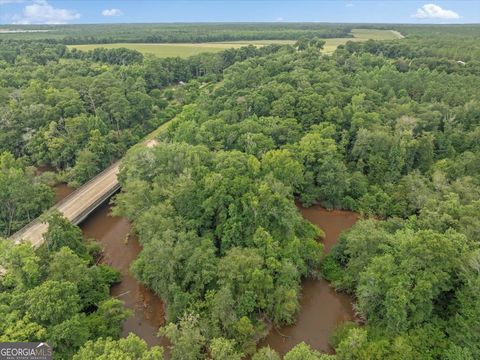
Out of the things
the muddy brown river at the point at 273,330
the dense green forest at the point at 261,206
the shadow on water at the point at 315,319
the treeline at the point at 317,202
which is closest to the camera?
the dense green forest at the point at 261,206

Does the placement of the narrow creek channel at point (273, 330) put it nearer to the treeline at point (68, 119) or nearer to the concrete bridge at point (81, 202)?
the concrete bridge at point (81, 202)

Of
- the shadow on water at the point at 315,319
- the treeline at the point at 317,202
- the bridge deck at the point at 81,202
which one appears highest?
the treeline at the point at 317,202

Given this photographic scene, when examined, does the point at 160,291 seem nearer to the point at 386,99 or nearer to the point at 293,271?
the point at 293,271

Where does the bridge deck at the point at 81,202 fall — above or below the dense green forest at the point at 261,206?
below

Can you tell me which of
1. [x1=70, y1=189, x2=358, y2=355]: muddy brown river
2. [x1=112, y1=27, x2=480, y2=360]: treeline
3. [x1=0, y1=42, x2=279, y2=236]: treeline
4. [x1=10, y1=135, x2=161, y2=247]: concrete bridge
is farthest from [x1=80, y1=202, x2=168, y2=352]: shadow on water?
[x1=0, y1=42, x2=279, y2=236]: treeline

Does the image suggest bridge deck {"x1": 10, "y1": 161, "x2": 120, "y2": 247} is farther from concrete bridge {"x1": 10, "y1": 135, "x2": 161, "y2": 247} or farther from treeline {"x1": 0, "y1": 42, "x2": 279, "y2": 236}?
treeline {"x1": 0, "y1": 42, "x2": 279, "y2": 236}

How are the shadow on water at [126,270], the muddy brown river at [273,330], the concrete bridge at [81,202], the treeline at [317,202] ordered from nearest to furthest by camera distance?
the treeline at [317,202]
the muddy brown river at [273,330]
the shadow on water at [126,270]
the concrete bridge at [81,202]

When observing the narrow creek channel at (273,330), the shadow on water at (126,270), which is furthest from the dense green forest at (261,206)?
the shadow on water at (126,270)

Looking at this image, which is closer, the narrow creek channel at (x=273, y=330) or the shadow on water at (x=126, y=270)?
the narrow creek channel at (x=273, y=330)
